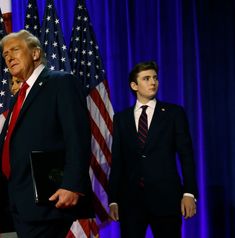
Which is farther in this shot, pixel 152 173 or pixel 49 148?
pixel 152 173

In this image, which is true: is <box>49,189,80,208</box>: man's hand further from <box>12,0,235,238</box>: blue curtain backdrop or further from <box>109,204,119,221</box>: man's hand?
<box>12,0,235,238</box>: blue curtain backdrop

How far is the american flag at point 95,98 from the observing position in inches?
153

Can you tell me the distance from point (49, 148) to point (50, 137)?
0.04 m

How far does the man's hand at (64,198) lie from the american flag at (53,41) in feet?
7.33

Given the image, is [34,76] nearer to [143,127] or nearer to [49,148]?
[49,148]

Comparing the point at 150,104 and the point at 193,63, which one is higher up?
the point at 193,63

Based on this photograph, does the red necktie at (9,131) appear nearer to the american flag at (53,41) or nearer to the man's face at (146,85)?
the man's face at (146,85)

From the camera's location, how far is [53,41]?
3.94 m

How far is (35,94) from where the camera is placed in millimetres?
1888

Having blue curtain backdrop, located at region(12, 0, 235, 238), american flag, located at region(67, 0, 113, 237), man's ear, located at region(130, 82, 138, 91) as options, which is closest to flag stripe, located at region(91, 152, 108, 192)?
american flag, located at region(67, 0, 113, 237)

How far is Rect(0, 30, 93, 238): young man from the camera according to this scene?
177 centimetres

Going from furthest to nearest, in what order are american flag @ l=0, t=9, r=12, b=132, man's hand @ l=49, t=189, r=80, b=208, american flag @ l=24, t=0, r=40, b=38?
american flag @ l=24, t=0, r=40, b=38 < american flag @ l=0, t=9, r=12, b=132 < man's hand @ l=49, t=189, r=80, b=208

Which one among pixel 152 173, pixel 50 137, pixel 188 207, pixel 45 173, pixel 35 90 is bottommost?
pixel 188 207

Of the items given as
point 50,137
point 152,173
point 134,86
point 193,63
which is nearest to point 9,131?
point 50,137
